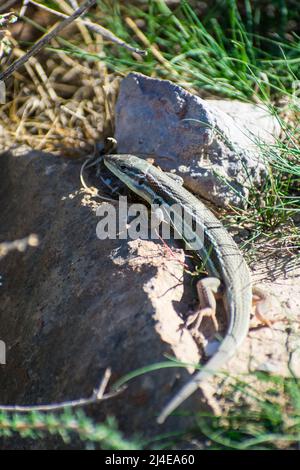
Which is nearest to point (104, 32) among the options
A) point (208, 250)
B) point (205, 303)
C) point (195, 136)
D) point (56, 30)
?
point (56, 30)

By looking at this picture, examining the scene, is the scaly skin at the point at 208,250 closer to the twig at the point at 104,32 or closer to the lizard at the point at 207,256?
the lizard at the point at 207,256

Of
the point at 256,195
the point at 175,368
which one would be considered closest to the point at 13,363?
the point at 175,368

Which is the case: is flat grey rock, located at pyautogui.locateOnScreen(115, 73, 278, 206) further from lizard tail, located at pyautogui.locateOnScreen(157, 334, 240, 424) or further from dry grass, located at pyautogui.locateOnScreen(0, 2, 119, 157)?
lizard tail, located at pyautogui.locateOnScreen(157, 334, 240, 424)

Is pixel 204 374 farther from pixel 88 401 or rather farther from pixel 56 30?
pixel 56 30

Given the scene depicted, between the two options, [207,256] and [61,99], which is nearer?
[207,256]

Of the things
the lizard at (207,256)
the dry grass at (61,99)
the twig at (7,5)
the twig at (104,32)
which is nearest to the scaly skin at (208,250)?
the lizard at (207,256)
